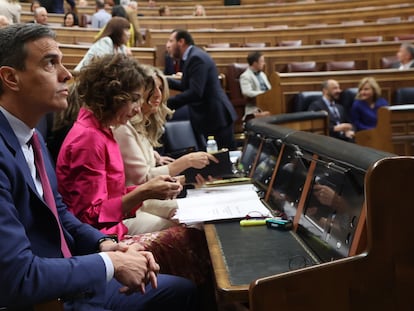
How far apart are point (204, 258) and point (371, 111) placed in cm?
242

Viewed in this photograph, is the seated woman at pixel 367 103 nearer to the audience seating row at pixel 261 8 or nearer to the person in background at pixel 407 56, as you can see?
the person in background at pixel 407 56

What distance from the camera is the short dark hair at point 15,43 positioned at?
3.02 ft

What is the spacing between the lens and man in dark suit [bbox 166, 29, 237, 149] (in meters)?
3.10

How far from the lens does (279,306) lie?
2.40ft

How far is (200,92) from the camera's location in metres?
3.10

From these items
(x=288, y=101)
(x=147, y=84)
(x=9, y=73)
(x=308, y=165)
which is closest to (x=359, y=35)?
(x=288, y=101)

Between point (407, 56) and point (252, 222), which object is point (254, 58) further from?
point (252, 222)

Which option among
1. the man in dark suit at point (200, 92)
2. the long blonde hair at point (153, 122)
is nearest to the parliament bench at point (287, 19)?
the man in dark suit at point (200, 92)

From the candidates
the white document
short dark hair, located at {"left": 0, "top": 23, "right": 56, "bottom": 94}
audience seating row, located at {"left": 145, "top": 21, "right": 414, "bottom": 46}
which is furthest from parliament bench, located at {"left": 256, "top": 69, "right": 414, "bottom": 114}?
short dark hair, located at {"left": 0, "top": 23, "right": 56, "bottom": 94}

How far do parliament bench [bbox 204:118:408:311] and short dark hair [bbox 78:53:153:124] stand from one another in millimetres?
438

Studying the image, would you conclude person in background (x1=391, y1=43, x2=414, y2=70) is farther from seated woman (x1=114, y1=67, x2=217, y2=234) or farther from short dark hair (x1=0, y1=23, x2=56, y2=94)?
short dark hair (x1=0, y1=23, x2=56, y2=94)

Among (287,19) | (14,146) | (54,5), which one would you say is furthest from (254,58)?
(54,5)

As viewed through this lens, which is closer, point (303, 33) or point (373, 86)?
point (373, 86)

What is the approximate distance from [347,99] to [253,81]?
0.74 metres
